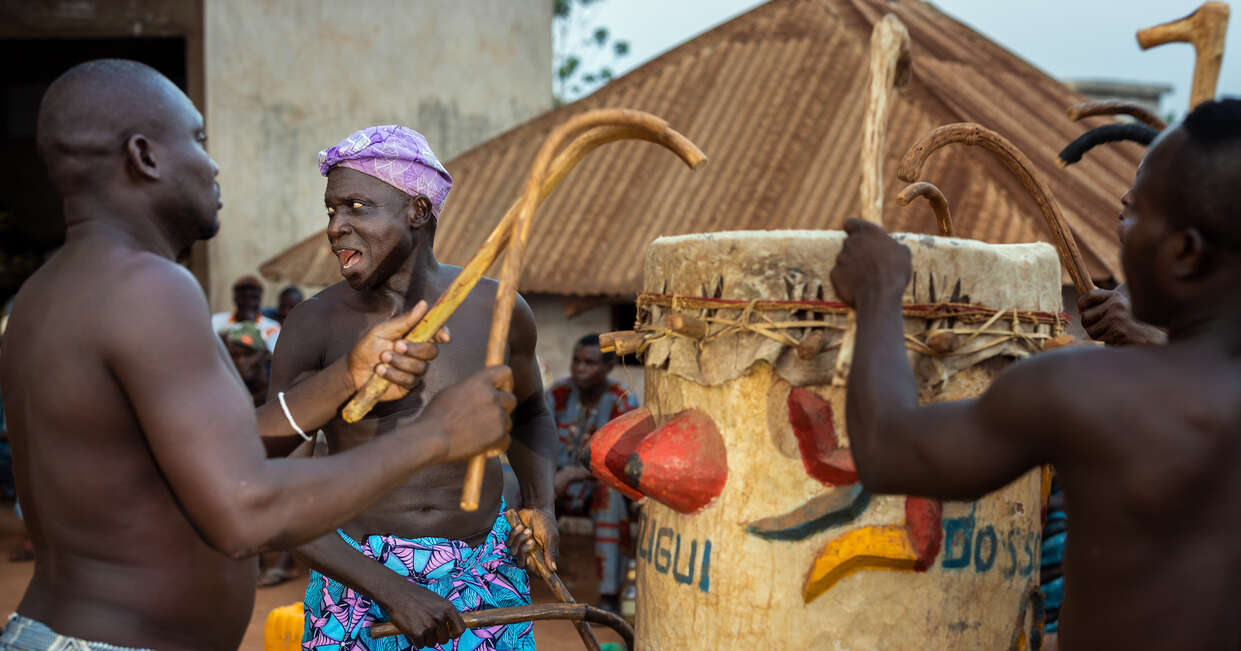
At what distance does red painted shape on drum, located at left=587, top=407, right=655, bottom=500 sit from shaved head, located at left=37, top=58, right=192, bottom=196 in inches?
43.5

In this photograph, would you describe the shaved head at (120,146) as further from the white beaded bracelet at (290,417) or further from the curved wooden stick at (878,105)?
the curved wooden stick at (878,105)

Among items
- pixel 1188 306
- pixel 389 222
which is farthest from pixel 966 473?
pixel 389 222

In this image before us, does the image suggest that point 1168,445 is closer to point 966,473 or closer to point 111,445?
point 966,473

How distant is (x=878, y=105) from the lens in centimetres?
193

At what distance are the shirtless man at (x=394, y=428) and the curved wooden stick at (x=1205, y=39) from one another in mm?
1708

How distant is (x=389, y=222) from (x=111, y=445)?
1210 millimetres

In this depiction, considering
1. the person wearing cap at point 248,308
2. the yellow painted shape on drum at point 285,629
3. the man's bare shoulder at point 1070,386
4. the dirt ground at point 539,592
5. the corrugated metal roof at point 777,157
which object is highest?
the corrugated metal roof at point 777,157

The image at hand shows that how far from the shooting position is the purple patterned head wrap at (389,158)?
2.72 m

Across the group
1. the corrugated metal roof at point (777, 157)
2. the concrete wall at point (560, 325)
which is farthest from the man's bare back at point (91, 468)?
the concrete wall at point (560, 325)

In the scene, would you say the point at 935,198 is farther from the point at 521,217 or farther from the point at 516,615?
the point at 516,615

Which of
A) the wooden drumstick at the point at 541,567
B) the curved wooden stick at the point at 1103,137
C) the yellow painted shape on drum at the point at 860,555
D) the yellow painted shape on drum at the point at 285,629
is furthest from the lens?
the yellow painted shape on drum at the point at 285,629

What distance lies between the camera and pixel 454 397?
6.14 feet

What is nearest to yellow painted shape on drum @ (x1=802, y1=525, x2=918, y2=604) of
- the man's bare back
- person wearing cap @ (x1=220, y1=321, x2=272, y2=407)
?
the man's bare back

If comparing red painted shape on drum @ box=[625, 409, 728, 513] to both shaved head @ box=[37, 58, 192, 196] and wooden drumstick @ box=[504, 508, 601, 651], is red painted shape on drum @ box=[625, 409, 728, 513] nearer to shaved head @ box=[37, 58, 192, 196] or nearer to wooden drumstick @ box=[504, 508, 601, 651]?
wooden drumstick @ box=[504, 508, 601, 651]
